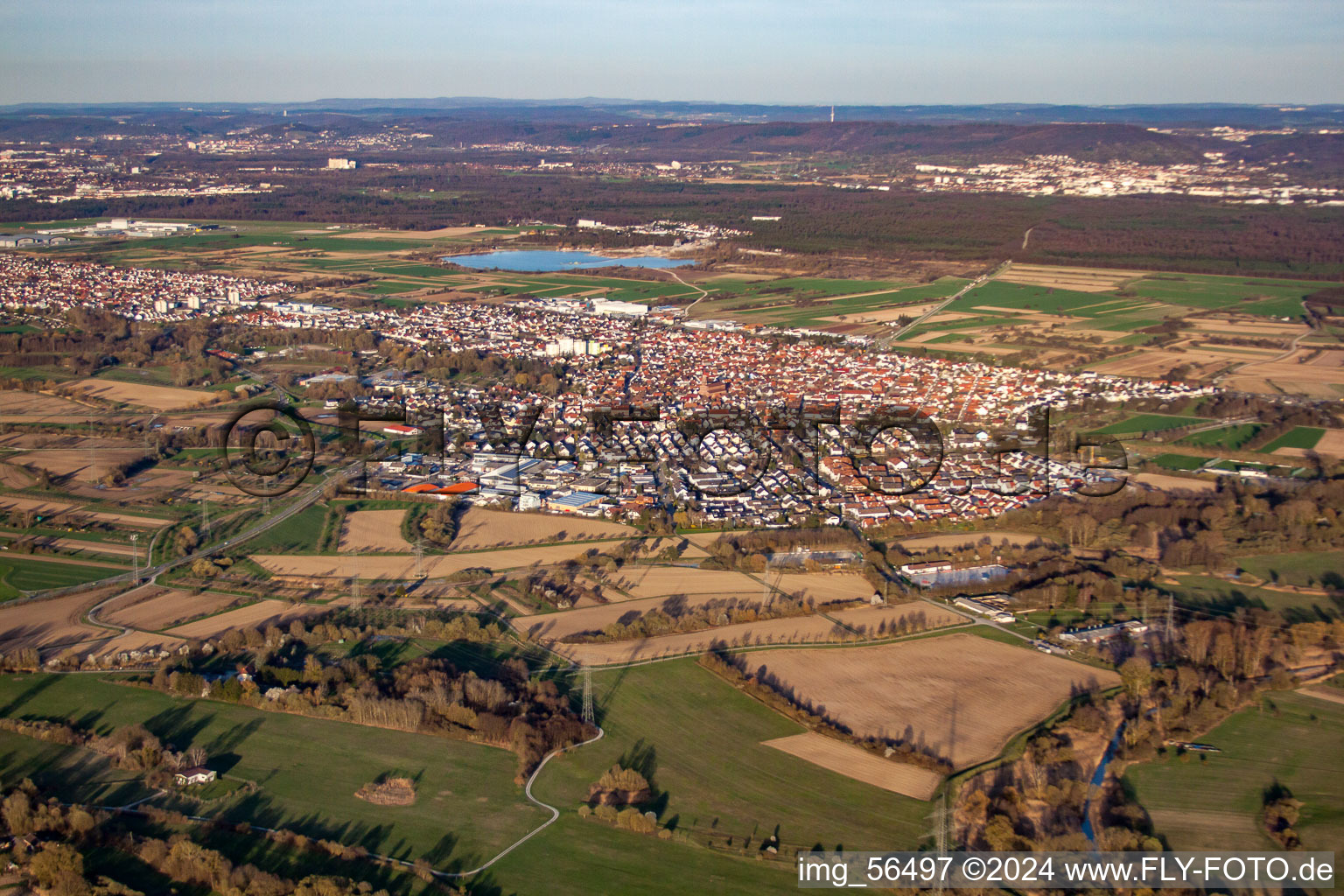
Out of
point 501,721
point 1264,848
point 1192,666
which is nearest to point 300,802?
point 501,721

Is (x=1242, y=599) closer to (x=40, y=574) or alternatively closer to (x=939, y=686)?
(x=939, y=686)

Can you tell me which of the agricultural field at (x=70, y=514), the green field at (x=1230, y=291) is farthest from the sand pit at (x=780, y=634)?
the green field at (x=1230, y=291)

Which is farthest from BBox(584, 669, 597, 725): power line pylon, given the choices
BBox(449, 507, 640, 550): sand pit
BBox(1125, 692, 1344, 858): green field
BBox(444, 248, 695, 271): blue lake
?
BBox(444, 248, 695, 271): blue lake

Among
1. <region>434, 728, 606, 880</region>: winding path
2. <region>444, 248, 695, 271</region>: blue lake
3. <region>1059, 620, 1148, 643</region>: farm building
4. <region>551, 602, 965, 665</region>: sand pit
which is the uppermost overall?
<region>444, 248, 695, 271</region>: blue lake

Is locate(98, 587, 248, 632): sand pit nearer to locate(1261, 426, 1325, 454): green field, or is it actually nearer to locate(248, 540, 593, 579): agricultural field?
locate(248, 540, 593, 579): agricultural field

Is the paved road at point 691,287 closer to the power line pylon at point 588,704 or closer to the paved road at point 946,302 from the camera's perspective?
the paved road at point 946,302
